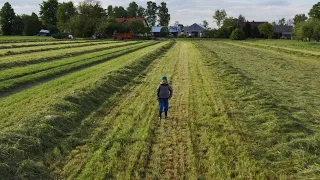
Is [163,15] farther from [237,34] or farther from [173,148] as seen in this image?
[173,148]

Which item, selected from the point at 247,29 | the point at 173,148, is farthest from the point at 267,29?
the point at 173,148

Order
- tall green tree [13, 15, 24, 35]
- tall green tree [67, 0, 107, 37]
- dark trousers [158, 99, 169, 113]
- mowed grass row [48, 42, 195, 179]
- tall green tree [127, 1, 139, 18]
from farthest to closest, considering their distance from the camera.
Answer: tall green tree [127, 1, 139, 18] → tall green tree [13, 15, 24, 35] → tall green tree [67, 0, 107, 37] → dark trousers [158, 99, 169, 113] → mowed grass row [48, 42, 195, 179]

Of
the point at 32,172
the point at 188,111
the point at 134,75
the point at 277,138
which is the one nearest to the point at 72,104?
the point at 188,111

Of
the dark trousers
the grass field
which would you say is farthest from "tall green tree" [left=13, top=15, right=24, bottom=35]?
the dark trousers

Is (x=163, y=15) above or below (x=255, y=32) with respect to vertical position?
above

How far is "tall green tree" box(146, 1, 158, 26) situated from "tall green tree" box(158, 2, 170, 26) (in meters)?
3.04

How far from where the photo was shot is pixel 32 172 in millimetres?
6676

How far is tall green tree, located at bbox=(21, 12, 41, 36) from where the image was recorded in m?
107

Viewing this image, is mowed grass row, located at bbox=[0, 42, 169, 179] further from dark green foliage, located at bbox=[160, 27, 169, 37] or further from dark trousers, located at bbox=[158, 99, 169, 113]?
dark green foliage, located at bbox=[160, 27, 169, 37]

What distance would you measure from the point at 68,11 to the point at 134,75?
10099cm

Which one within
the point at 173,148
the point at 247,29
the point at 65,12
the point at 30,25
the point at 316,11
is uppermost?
the point at 65,12

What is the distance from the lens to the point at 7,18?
104 metres

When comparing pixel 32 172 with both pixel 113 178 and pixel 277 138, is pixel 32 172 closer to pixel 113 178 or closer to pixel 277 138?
pixel 113 178

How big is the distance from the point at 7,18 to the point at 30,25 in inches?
287
